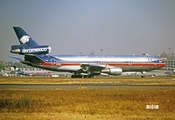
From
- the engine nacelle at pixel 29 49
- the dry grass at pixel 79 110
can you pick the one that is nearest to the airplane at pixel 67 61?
the engine nacelle at pixel 29 49

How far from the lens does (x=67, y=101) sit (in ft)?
63.9

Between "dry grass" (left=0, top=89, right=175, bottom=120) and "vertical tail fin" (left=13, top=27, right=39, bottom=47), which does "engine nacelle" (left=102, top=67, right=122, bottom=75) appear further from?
"dry grass" (left=0, top=89, right=175, bottom=120)

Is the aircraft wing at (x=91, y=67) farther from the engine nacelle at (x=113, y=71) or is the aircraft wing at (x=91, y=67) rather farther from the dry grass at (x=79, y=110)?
the dry grass at (x=79, y=110)

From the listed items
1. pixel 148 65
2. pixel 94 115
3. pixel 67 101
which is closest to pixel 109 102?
pixel 67 101

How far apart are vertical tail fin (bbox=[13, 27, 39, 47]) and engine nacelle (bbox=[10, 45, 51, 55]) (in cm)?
94

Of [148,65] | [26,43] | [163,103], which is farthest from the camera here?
[148,65]

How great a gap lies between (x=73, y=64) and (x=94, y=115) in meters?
42.4

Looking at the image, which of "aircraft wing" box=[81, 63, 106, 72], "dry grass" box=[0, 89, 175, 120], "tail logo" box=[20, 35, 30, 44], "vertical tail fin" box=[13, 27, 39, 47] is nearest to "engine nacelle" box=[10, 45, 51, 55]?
"vertical tail fin" box=[13, 27, 39, 47]

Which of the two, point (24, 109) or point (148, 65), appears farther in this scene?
point (148, 65)

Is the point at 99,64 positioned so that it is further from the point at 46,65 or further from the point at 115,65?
the point at 46,65

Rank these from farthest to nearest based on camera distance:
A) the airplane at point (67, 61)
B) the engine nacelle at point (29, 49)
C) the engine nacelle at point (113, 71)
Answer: the engine nacelle at point (113, 71), the airplane at point (67, 61), the engine nacelle at point (29, 49)

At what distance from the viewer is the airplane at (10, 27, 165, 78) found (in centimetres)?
5594

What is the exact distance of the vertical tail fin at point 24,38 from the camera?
56344 millimetres

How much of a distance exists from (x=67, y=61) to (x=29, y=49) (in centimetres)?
761
